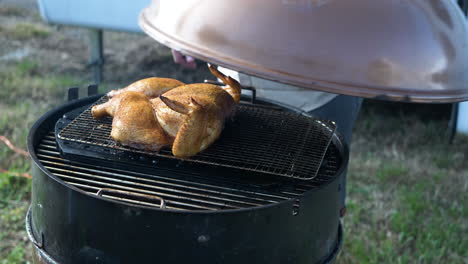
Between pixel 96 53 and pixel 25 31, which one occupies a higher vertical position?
pixel 96 53

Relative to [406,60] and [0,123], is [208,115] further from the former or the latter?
[0,123]

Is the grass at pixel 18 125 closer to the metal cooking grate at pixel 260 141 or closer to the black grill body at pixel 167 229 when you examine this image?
the metal cooking grate at pixel 260 141

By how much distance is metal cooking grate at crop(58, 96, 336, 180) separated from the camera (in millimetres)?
2111

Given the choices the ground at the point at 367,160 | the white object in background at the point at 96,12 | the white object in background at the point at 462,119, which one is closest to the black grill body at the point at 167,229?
the ground at the point at 367,160

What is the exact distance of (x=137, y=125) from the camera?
2129 millimetres

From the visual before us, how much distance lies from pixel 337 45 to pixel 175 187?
0.95 meters

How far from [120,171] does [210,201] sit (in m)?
0.45

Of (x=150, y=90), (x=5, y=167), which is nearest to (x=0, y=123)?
(x=5, y=167)

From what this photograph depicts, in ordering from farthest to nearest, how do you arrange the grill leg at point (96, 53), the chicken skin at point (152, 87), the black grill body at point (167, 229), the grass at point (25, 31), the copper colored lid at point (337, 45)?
the grass at point (25, 31) → the grill leg at point (96, 53) → the chicken skin at point (152, 87) → the black grill body at point (167, 229) → the copper colored lid at point (337, 45)

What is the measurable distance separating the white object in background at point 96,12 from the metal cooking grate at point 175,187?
14.5 ft

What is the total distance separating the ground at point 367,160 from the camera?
3.75 meters

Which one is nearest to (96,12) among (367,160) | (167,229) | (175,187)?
(367,160)

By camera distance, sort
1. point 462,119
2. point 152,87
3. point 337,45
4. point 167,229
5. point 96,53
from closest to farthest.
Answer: point 337,45 < point 167,229 < point 152,87 < point 462,119 < point 96,53

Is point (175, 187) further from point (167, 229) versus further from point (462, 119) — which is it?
point (462, 119)
